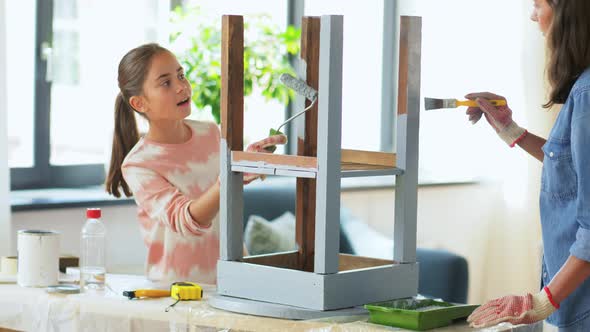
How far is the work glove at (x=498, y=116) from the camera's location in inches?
81.4

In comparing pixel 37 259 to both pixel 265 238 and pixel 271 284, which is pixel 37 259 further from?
pixel 265 238

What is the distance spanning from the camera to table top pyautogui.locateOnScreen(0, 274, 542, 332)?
1.85 m

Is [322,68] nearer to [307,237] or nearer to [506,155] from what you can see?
[307,237]

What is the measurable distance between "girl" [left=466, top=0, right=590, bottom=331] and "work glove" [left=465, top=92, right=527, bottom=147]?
0.18 meters

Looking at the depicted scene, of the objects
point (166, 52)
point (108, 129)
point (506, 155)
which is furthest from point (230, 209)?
point (506, 155)

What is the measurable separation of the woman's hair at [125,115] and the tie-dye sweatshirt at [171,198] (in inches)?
5.3

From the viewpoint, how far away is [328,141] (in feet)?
6.14

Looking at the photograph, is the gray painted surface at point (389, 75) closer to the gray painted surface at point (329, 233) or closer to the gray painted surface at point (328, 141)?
the gray painted surface at point (329, 233)

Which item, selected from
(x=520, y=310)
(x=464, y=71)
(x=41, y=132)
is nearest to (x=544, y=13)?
(x=520, y=310)

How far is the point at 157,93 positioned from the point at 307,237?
0.53m

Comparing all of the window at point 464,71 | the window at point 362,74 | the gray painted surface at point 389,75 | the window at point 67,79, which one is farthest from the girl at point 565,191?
the gray painted surface at point 389,75

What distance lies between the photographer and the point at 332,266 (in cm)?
189

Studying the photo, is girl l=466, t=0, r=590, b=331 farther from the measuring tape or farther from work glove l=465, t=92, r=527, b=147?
the measuring tape

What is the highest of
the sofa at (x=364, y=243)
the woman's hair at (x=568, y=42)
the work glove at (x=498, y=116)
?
the woman's hair at (x=568, y=42)
